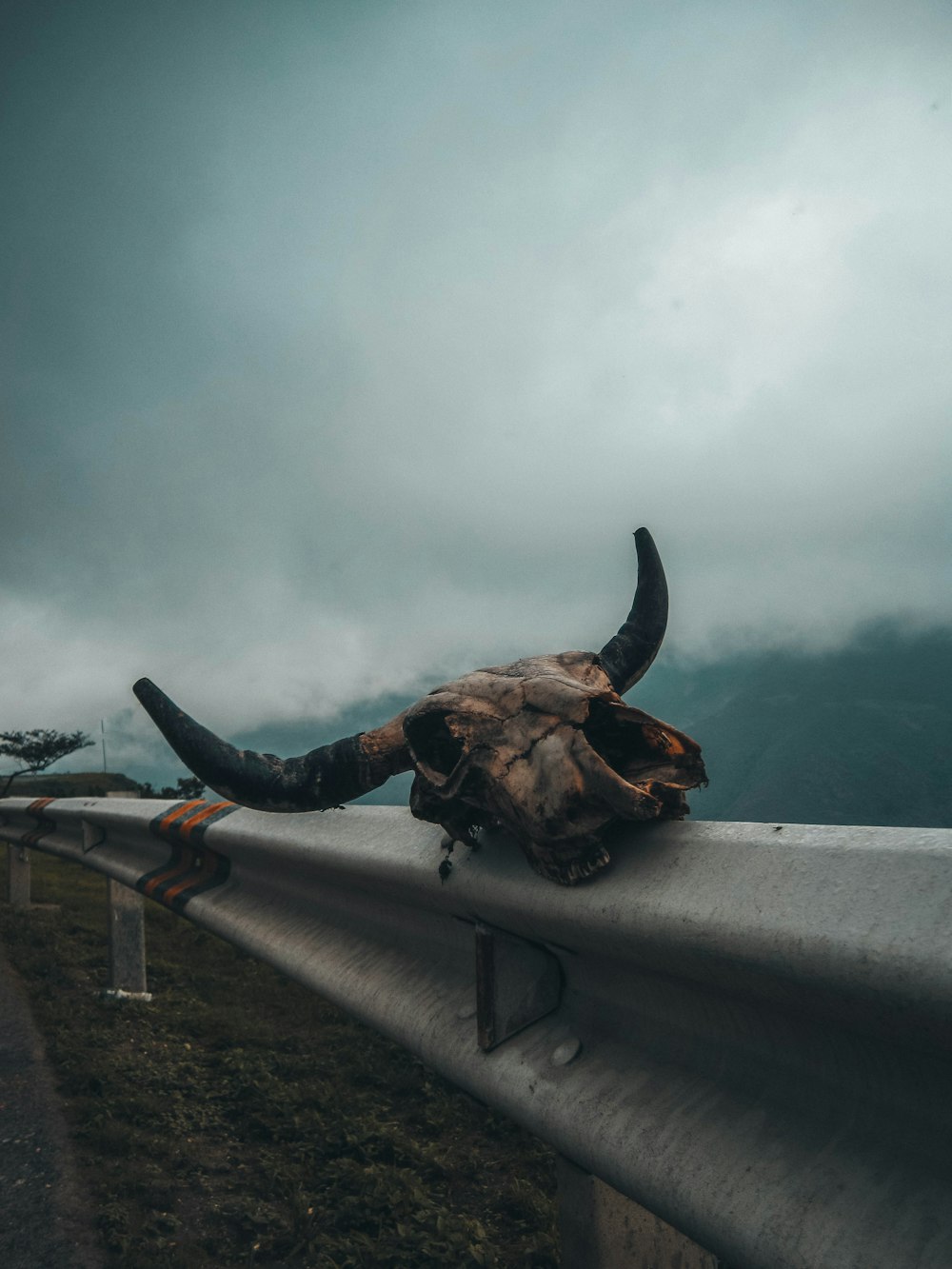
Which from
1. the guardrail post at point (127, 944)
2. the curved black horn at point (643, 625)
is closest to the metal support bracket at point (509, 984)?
the curved black horn at point (643, 625)

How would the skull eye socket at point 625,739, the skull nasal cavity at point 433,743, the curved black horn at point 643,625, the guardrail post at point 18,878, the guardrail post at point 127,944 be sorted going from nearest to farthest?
the skull eye socket at point 625,739
the skull nasal cavity at point 433,743
the curved black horn at point 643,625
the guardrail post at point 127,944
the guardrail post at point 18,878

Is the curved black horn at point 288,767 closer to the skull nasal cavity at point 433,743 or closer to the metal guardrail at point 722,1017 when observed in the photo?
the metal guardrail at point 722,1017

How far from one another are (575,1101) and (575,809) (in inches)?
20.2

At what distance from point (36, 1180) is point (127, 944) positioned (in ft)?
7.09

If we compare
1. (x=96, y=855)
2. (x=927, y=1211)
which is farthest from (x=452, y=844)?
(x=96, y=855)

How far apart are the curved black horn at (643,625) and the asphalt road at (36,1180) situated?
217 cm

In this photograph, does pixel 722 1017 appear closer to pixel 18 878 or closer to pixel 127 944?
pixel 127 944

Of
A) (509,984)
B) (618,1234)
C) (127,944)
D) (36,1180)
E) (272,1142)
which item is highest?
(509,984)

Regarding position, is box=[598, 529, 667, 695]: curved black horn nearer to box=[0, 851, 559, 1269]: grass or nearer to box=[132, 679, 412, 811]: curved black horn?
box=[132, 679, 412, 811]: curved black horn

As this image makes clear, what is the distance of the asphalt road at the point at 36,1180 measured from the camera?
80.7 inches

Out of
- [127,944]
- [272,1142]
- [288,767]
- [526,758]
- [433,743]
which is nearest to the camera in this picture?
[526,758]

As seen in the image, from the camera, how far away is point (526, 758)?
155cm

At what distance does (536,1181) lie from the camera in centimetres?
290

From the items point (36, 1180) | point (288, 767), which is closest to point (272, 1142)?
point (36, 1180)
